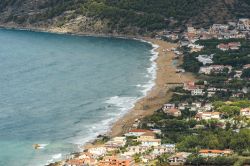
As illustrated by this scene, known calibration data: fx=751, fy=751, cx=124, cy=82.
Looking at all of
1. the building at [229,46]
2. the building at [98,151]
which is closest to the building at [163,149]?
the building at [98,151]

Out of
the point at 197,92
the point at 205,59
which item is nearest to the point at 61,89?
the point at 197,92

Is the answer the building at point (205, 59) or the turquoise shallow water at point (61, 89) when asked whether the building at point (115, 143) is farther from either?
the building at point (205, 59)

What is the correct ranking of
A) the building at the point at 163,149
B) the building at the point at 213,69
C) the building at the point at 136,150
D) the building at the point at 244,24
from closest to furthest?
the building at the point at 163,149 < the building at the point at 136,150 < the building at the point at 213,69 < the building at the point at 244,24

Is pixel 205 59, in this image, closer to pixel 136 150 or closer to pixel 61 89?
pixel 61 89

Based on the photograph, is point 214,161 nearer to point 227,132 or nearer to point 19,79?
point 227,132

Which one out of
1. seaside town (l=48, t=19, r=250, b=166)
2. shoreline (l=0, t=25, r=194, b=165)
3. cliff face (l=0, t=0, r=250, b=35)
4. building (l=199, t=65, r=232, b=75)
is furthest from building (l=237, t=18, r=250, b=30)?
building (l=199, t=65, r=232, b=75)

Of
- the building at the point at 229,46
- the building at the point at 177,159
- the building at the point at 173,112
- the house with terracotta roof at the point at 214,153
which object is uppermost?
the building at the point at 229,46
